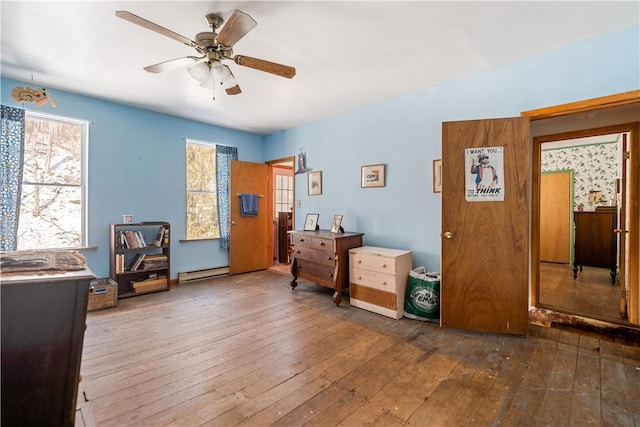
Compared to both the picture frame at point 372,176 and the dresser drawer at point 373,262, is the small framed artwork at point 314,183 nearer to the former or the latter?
the picture frame at point 372,176

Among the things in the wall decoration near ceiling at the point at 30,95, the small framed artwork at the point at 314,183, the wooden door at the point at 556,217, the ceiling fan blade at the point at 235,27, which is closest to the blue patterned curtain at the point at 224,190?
the small framed artwork at the point at 314,183

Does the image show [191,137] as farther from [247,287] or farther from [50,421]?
[50,421]

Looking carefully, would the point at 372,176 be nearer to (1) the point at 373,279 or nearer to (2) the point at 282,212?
(1) the point at 373,279

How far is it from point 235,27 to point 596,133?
3611 millimetres

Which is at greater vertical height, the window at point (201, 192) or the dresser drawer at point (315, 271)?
the window at point (201, 192)

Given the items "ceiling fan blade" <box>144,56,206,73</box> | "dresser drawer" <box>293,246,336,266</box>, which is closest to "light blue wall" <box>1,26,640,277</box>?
"dresser drawer" <box>293,246,336,266</box>

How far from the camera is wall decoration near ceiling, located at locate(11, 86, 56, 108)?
3012 millimetres

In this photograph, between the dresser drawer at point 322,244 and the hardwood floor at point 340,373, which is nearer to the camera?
the hardwood floor at point 340,373

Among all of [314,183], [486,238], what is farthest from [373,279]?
[314,183]

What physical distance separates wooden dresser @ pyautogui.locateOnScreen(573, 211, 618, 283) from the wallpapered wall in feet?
3.92

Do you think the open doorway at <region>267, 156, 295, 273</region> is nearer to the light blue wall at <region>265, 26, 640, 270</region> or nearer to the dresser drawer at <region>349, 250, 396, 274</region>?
the light blue wall at <region>265, 26, 640, 270</region>

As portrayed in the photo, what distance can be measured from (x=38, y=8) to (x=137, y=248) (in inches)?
105

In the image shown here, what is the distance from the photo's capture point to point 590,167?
544 centimetres

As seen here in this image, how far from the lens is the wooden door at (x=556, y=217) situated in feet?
18.2
